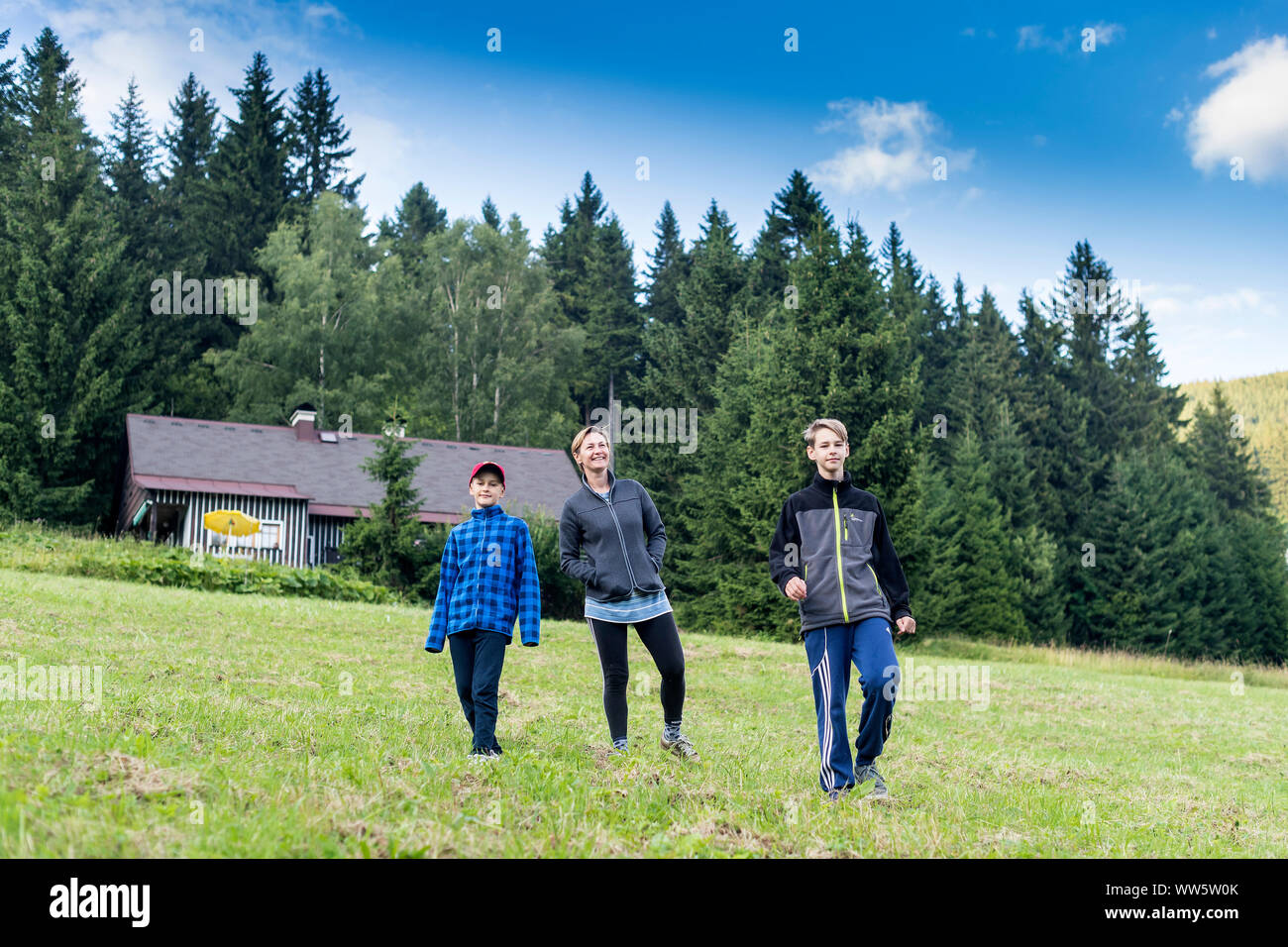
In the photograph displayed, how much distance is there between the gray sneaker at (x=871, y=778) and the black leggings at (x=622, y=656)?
122cm

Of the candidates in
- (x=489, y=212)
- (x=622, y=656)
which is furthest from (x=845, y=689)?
(x=489, y=212)

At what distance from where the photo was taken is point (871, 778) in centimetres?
520

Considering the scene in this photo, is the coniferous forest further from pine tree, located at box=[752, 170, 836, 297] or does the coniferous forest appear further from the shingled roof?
the shingled roof

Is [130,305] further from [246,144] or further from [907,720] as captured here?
[907,720]

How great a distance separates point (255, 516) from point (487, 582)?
25570 millimetres

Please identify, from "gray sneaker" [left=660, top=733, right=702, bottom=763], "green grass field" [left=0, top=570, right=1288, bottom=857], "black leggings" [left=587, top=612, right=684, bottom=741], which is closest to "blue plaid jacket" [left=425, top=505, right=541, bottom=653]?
"black leggings" [left=587, top=612, right=684, bottom=741]

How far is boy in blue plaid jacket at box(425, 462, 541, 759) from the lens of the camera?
5555 mm

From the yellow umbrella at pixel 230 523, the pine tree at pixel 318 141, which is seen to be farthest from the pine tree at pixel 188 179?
the yellow umbrella at pixel 230 523

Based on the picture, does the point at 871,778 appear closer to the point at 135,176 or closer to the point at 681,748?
the point at 681,748

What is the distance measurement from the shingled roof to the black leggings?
21294 mm

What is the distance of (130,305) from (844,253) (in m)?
29.5

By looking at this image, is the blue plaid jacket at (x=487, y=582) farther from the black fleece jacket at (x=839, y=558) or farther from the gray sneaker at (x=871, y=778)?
the gray sneaker at (x=871, y=778)

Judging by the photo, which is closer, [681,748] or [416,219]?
[681,748]
